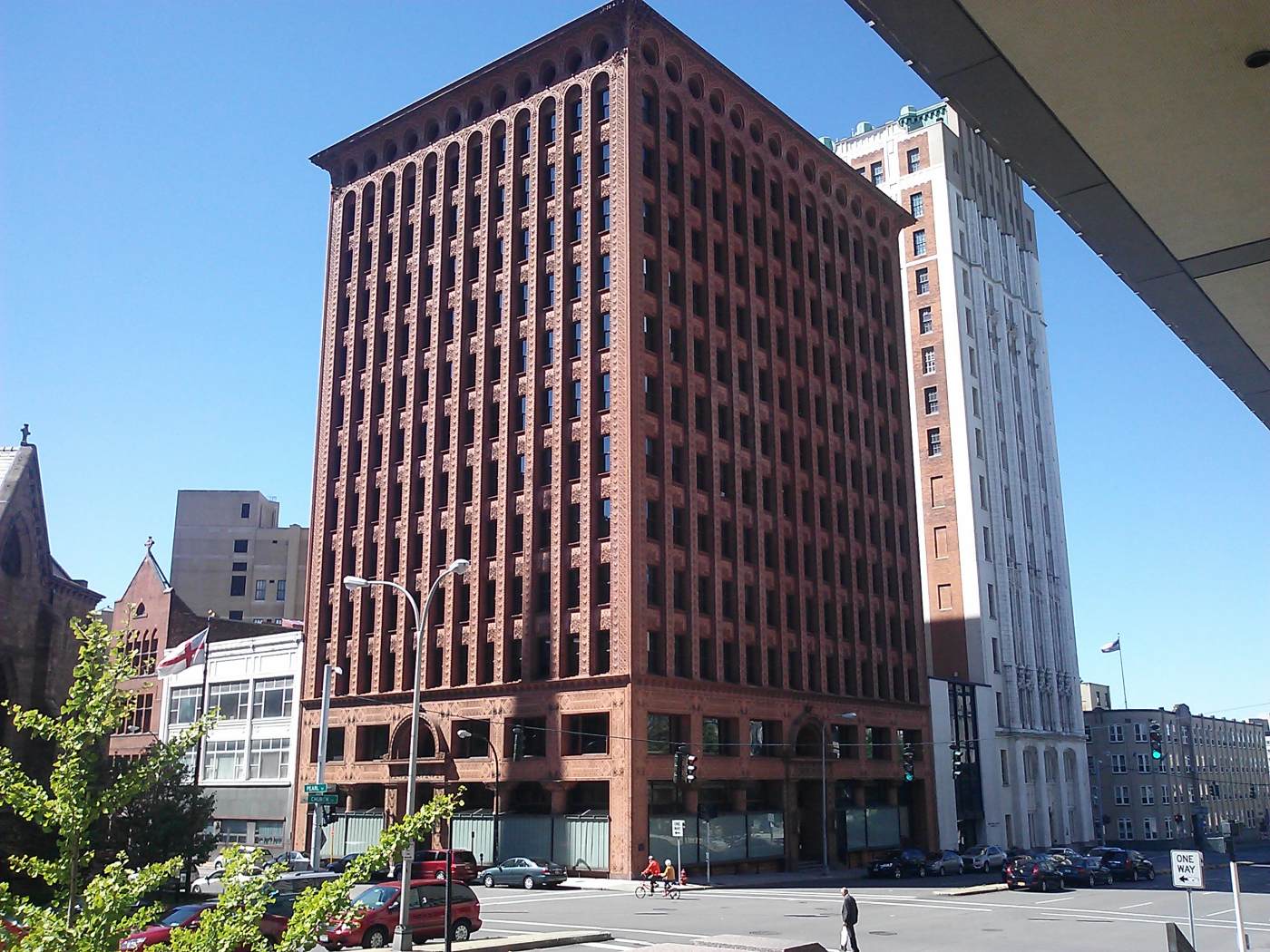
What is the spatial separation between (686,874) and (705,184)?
39836 millimetres

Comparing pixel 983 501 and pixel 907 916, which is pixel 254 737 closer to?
pixel 907 916

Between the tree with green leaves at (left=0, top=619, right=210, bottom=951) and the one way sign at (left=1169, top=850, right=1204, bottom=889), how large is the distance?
66.8ft

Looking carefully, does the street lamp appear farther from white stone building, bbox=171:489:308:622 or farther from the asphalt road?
white stone building, bbox=171:489:308:622

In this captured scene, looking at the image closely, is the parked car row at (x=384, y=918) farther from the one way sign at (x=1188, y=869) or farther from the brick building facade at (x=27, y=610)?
the one way sign at (x=1188, y=869)

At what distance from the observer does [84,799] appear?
1116 cm

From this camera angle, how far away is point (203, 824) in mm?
48375

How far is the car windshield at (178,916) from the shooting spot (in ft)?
94.2

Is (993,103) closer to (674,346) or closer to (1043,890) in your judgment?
(1043,890)

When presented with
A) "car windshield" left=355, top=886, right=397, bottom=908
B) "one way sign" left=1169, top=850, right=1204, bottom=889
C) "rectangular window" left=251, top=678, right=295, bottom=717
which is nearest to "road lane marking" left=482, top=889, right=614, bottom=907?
"car windshield" left=355, top=886, right=397, bottom=908

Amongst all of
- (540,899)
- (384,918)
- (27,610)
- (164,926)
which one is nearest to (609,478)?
(540,899)

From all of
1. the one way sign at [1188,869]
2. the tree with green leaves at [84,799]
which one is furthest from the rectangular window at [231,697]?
the tree with green leaves at [84,799]

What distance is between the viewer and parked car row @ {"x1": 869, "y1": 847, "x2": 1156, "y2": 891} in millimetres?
53125

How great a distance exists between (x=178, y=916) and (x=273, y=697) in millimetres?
49720

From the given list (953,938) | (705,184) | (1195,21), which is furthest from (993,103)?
(705,184)
